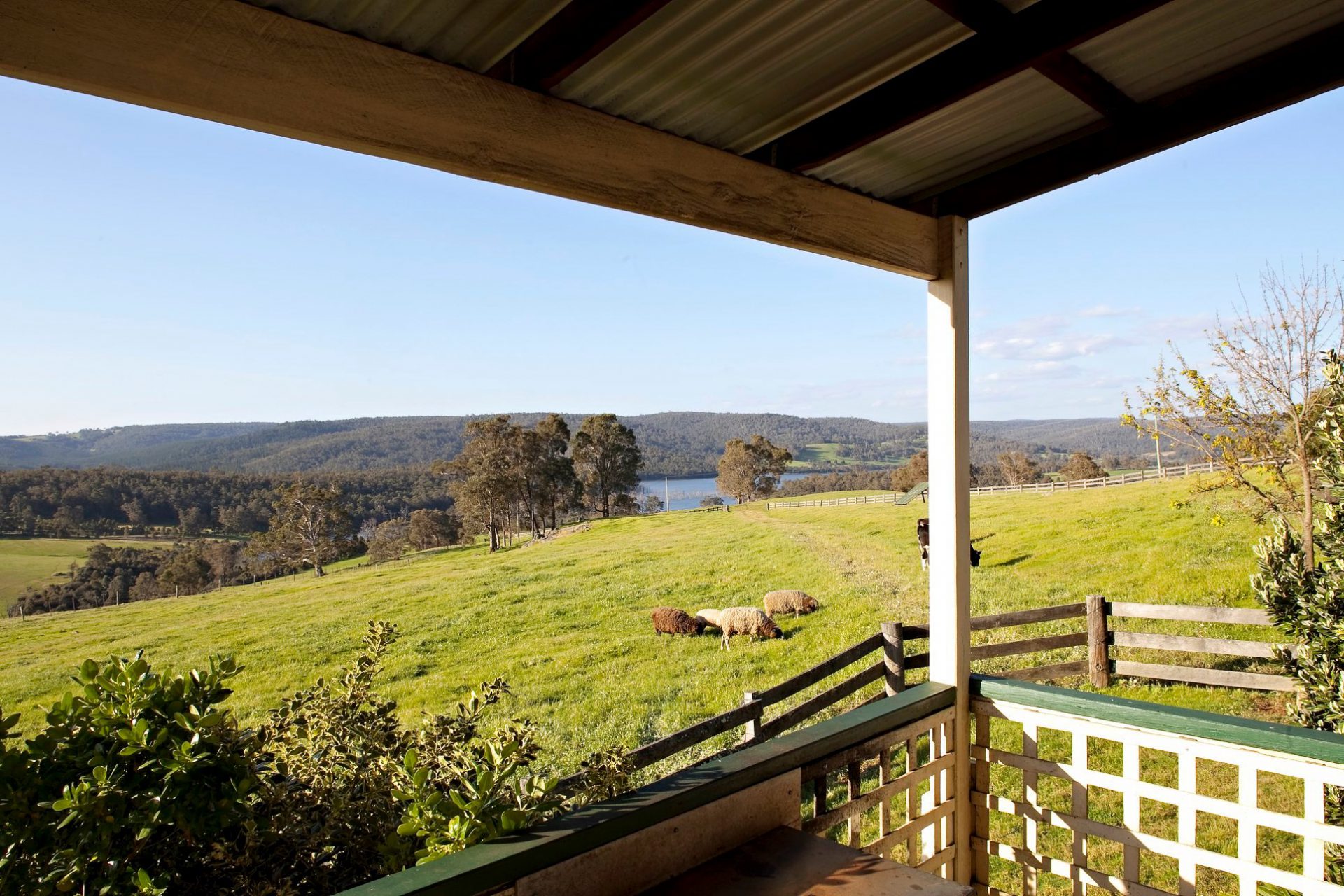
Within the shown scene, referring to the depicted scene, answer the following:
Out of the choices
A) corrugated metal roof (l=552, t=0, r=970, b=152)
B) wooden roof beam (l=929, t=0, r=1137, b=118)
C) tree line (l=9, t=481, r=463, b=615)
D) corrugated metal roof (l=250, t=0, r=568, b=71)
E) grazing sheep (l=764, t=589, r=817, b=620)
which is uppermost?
wooden roof beam (l=929, t=0, r=1137, b=118)

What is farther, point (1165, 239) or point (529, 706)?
point (1165, 239)

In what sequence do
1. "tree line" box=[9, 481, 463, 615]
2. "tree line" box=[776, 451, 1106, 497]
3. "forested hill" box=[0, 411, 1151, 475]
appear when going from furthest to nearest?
"tree line" box=[776, 451, 1106, 497] < "forested hill" box=[0, 411, 1151, 475] < "tree line" box=[9, 481, 463, 615]

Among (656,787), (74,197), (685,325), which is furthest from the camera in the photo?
(685,325)

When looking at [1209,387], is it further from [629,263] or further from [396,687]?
[629,263]

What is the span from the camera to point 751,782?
148 centimetres

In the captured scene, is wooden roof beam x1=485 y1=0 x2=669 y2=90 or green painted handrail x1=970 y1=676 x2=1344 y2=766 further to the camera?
green painted handrail x1=970 y1=676 x2=1344 y2=766

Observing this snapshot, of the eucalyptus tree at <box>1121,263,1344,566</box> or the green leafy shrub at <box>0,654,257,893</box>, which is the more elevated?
the eucalyptus tree at <box>1121,263,1344,566</box>

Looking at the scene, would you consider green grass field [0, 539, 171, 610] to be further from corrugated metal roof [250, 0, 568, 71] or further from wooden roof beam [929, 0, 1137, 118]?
wooden roof beam [929, 0, 1137, 118]

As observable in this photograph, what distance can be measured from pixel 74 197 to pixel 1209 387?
442 inches

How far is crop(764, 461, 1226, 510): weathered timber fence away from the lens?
9227 mm

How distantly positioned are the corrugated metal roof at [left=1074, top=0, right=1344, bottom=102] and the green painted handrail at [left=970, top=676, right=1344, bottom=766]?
129 centimetres

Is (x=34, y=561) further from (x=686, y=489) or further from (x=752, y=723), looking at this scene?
(x=686, y=489)

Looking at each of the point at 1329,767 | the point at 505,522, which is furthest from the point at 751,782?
the point at 505,522

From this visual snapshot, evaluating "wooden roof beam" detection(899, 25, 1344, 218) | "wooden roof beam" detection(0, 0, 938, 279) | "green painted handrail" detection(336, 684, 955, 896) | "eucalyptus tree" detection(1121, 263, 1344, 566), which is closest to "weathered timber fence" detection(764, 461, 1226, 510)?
"eucalyptus tree" detection(1121, 263, 1344, 566)
